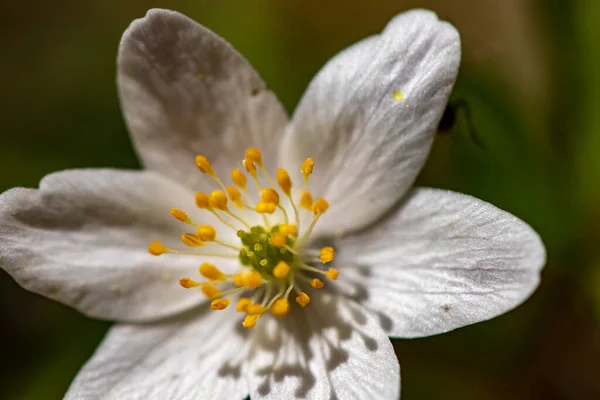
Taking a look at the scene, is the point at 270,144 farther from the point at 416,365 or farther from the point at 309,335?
the point at 416,365

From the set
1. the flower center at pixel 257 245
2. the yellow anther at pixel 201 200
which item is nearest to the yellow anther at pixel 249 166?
the flower center at pixel 257 245

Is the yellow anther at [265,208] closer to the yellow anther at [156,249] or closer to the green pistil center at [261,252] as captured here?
the green pistil center at [261,252]

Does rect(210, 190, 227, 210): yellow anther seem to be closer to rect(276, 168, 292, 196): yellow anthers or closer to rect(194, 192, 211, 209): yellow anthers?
rect(194, 192, 211, 209): yellow anthers

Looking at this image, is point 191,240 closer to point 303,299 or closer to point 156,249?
point 156,249

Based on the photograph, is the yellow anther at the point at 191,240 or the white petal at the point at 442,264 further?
the yellow anther at the point at 191,240

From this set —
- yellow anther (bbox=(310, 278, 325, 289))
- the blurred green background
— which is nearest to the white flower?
yellow anther (bbox=(310, 278, 325, 289))

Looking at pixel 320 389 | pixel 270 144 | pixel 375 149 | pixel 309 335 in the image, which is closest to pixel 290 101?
pixel 270 144

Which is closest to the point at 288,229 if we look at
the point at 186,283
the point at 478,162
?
the point at 186,283

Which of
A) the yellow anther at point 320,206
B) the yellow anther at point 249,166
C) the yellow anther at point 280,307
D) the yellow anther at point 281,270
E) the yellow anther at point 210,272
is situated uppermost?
the yellow anther at point 249,166

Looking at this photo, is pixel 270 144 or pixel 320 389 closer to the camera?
pixel 320 389
